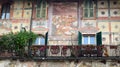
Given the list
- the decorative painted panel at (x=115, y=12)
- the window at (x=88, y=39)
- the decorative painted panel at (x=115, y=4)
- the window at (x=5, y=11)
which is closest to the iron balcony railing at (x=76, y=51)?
the window at (x=88, y=39)

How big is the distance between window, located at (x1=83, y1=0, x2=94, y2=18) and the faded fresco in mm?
756

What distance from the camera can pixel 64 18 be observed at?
24906 millimetres

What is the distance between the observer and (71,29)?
2452 centimetres

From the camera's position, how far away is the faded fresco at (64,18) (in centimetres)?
2455

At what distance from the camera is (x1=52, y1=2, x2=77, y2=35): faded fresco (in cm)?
2455

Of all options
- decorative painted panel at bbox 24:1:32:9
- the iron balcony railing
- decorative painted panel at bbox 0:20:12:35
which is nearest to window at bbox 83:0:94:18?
Answer: the iron balcony railing

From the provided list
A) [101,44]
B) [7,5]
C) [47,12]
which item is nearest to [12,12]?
[7,5]

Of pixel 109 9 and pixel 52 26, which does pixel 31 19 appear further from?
pixel 109 9

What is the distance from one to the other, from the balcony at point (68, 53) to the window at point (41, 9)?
10.3 ft

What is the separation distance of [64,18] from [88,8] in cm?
198

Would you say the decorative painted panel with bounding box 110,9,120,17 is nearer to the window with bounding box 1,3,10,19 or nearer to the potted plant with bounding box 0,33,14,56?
the potted plant with bounding box 0,33,14,56

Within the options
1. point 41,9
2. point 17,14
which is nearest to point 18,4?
point 17,14

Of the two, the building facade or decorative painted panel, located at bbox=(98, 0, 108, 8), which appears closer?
the building facade

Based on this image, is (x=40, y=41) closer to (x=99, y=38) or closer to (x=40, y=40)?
(x=40, y=40)
